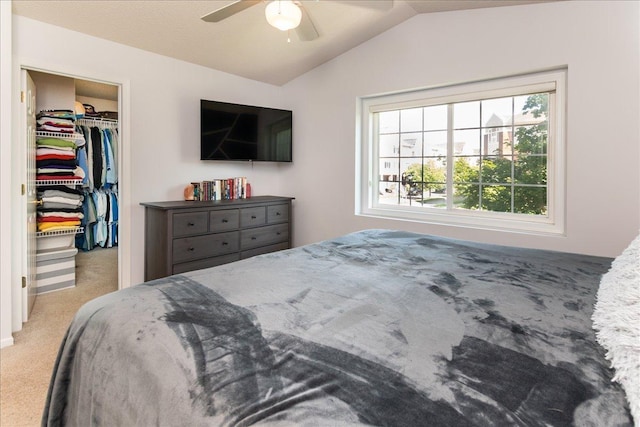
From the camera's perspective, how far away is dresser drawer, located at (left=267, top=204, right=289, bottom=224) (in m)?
3.97

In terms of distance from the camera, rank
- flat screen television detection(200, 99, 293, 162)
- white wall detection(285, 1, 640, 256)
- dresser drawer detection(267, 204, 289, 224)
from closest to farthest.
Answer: white wall detection(285, 1, 640, 256)
flat screen television detection(200, 99, 293, 162)
dresser drawer detection(267, 204, 289, 224)

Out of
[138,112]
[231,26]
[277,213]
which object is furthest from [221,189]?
[231,26]

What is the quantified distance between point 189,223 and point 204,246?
10.6 inches

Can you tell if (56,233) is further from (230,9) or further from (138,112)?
(230,9)

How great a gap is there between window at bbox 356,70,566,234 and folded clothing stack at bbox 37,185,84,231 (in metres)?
3.03

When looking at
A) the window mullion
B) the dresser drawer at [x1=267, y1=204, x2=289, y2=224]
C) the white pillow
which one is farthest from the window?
the white pillow

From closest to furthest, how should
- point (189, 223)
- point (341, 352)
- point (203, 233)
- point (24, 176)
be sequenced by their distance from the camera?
point (341, 352), point (24, 176), point (189, 223), point (203, 233)

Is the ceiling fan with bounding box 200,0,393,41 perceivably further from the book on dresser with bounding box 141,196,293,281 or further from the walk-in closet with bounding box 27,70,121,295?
the walk-in closet with bounding box 27,70,121,295

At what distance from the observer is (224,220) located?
3.48 meters

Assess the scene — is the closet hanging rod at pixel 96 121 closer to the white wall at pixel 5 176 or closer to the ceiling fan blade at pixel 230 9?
the white wall at pixel 5 176

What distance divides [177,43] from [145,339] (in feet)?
10.3

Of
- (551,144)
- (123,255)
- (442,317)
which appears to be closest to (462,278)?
(442,317)

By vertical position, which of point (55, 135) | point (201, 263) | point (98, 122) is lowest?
point (201, 263)

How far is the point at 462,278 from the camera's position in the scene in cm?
137
